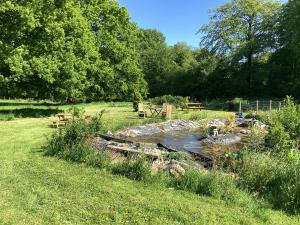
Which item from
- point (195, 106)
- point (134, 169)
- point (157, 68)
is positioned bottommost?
point (134, 169)

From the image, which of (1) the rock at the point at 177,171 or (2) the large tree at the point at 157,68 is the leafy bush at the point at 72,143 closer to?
(1) the rock at the point at 177,171

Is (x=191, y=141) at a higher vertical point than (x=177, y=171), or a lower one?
lower

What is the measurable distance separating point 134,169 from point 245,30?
41822 mm

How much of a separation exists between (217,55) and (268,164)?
41.1m

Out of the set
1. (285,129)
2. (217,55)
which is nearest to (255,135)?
(285,129)

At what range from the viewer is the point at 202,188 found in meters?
7.36

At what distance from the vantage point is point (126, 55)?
39.9 m

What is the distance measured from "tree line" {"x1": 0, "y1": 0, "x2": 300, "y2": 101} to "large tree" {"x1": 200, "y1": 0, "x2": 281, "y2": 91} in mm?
115

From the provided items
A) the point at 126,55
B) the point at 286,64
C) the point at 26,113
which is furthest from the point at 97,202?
the point at 286,64

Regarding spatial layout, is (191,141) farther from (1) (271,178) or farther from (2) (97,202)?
(2) (97,202)

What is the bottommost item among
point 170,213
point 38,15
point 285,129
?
point 170,213

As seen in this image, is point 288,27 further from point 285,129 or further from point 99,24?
point 285,129

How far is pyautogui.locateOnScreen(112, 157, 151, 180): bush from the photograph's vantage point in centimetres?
802

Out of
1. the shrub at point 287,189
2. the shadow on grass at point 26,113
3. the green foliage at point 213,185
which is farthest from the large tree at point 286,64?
the green foliage at point 213,185
